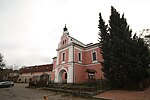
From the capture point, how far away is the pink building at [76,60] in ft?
85.7

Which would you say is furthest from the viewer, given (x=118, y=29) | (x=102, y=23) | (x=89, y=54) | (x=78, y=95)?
(x=89, y=54)

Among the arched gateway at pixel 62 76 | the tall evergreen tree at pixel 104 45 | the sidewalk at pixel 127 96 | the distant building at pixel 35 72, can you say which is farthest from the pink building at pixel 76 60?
the distant building at pixel 35 72

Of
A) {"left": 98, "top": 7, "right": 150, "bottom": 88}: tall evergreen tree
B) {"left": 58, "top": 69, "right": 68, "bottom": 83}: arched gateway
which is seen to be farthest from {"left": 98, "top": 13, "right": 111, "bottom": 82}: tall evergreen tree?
{"left": 58, "top": 69, "right": 68, "bottom": 83}: arched gateway

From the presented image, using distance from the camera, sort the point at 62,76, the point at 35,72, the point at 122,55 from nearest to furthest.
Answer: the point at 122,55 < the point at 62,76 < the point at 35,72

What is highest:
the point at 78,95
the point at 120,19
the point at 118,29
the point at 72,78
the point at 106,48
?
the point at 120,19

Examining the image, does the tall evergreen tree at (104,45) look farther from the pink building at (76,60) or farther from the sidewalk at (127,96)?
the pink building at (76,60)

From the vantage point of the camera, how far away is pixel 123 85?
58.1 feet

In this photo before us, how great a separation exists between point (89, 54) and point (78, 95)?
14.1 meters

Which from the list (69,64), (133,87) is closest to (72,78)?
(69,64)

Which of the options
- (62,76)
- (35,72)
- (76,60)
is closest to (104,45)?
(76,60)

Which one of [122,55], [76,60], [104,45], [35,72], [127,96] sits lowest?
[127,96]

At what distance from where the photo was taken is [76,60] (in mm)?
27125

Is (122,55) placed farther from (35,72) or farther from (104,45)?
(35,72)

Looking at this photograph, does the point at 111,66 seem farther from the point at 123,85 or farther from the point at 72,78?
the point at 72,78
